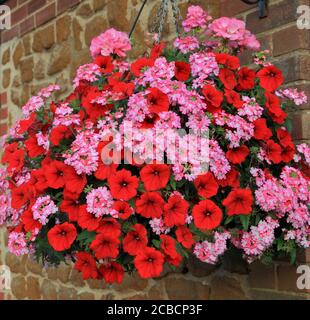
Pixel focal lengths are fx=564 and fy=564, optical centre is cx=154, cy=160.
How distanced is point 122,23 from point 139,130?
137cm

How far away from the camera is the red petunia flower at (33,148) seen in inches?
70.6

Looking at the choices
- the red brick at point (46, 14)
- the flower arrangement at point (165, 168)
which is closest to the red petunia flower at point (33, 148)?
the flower arrangement at point (165, 168)

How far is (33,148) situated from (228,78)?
0.65 meters

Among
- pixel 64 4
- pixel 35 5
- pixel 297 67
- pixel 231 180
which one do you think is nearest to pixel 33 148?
pixel 231 180

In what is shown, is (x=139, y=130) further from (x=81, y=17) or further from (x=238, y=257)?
(x=81, y=17)

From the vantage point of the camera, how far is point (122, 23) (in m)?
2.81

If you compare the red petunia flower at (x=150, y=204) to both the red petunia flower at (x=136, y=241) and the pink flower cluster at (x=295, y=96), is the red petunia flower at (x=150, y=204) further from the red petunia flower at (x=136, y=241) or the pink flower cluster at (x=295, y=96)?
the pink flower cluster at (x=295, y=96)

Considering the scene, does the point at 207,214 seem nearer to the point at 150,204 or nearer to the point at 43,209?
the point at 150,204

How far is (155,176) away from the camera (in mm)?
1544

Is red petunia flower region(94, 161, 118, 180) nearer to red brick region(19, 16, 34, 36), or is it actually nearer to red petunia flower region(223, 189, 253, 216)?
red petunia flower region(223, 189, 253, 216)

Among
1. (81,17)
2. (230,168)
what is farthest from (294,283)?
(81,17)

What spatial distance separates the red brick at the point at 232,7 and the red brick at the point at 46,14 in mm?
1415

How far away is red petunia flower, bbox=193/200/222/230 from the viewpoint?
5.11 feet

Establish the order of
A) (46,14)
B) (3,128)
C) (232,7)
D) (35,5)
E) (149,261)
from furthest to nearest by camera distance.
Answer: (3,128) → (35,5) → (46,14) → (232,7) → (149,261)
